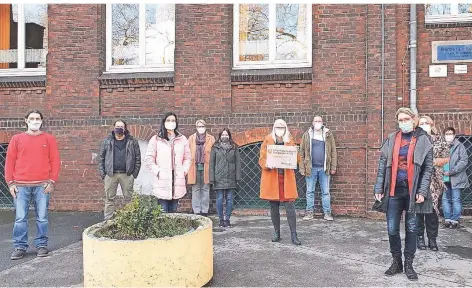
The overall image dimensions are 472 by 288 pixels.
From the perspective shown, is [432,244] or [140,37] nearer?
[432,244]

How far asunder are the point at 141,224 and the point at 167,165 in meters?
2.45

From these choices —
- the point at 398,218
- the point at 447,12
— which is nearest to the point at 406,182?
the point at 398,218

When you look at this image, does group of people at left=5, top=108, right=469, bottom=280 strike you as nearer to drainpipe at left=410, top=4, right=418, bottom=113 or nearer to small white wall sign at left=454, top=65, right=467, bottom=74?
drainpipe at left=410, top=4, right=418, bottom=113

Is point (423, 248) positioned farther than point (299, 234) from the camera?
No

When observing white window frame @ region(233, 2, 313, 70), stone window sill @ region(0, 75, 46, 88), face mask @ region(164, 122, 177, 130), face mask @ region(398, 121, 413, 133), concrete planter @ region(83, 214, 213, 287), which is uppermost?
white window frame @ region(233, 2, 313, 70)

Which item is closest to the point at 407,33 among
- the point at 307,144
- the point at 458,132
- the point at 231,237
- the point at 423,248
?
the point at 458,132

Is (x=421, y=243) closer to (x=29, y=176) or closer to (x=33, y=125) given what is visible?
(x=29, y=176)

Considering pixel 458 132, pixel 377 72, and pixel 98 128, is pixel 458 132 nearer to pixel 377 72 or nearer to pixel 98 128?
pixel 377 72

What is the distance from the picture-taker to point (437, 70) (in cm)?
919

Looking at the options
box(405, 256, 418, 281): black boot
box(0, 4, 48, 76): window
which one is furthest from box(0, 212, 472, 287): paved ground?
box(0, 4, 48, 76): window

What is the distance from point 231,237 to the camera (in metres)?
7.46

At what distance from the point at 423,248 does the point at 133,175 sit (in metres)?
4.72

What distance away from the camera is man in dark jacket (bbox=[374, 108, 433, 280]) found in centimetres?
514

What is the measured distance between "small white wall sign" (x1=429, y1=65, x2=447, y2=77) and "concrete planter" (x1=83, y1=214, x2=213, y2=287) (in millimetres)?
6492
